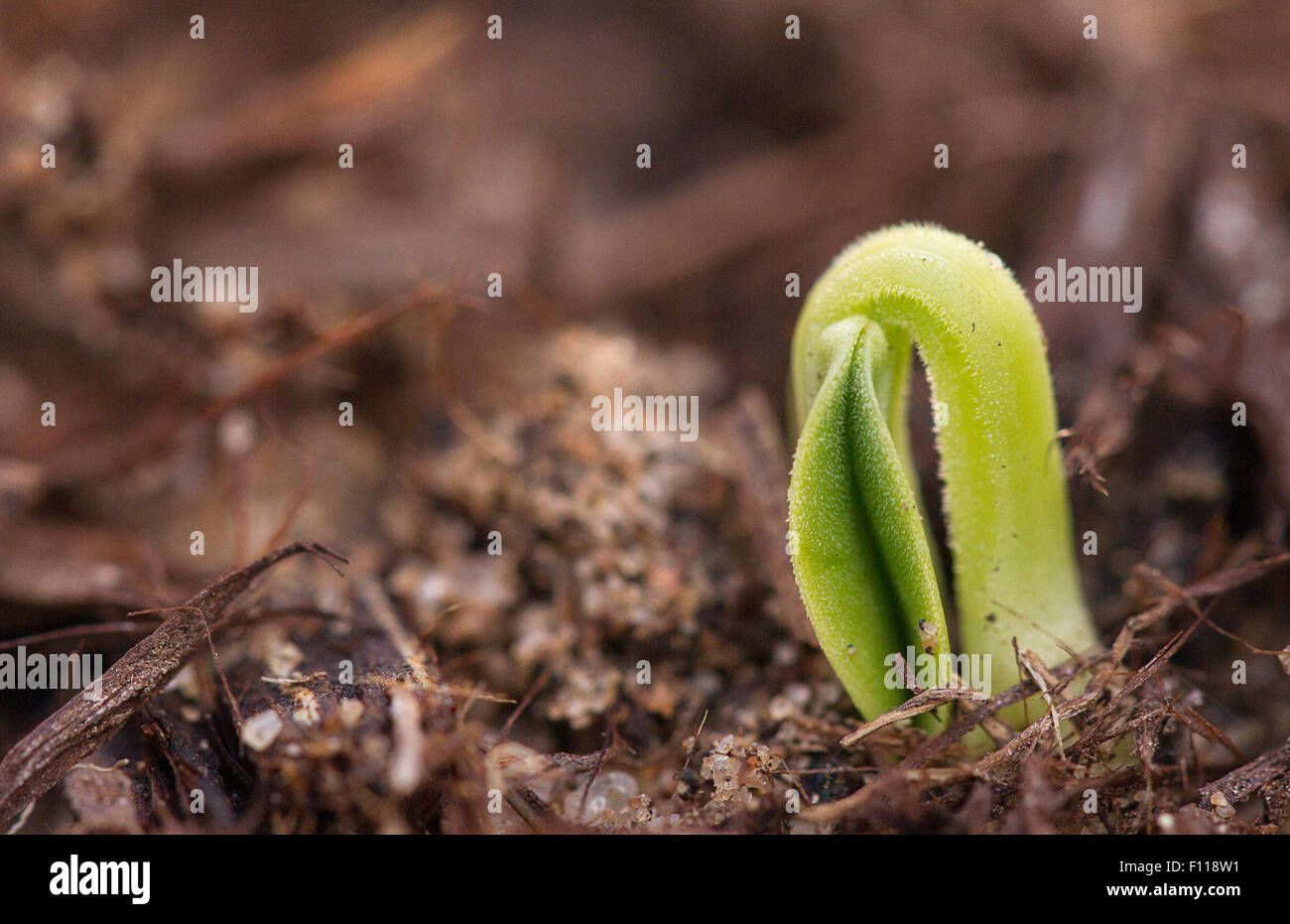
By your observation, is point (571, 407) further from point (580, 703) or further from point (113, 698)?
point (113, 698)

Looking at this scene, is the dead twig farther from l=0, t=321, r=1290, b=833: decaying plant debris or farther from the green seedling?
the green seedling

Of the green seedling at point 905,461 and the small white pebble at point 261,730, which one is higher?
the green seedling at point 905,461

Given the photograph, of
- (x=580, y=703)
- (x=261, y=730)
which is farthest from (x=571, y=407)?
(x=261, y=730)

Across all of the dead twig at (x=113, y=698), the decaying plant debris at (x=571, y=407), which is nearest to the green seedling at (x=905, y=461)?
the decaying plant debris at (x=571, y=407)

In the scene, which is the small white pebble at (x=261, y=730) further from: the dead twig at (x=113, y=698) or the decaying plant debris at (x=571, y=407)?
the dead twig at (x=113, y=698)

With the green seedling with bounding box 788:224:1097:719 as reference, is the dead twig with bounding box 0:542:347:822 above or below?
below

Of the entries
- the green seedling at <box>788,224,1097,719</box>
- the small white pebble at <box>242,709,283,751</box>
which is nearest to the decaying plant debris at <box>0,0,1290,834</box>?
the small white pebble at <box>242,709,283,751</box>
